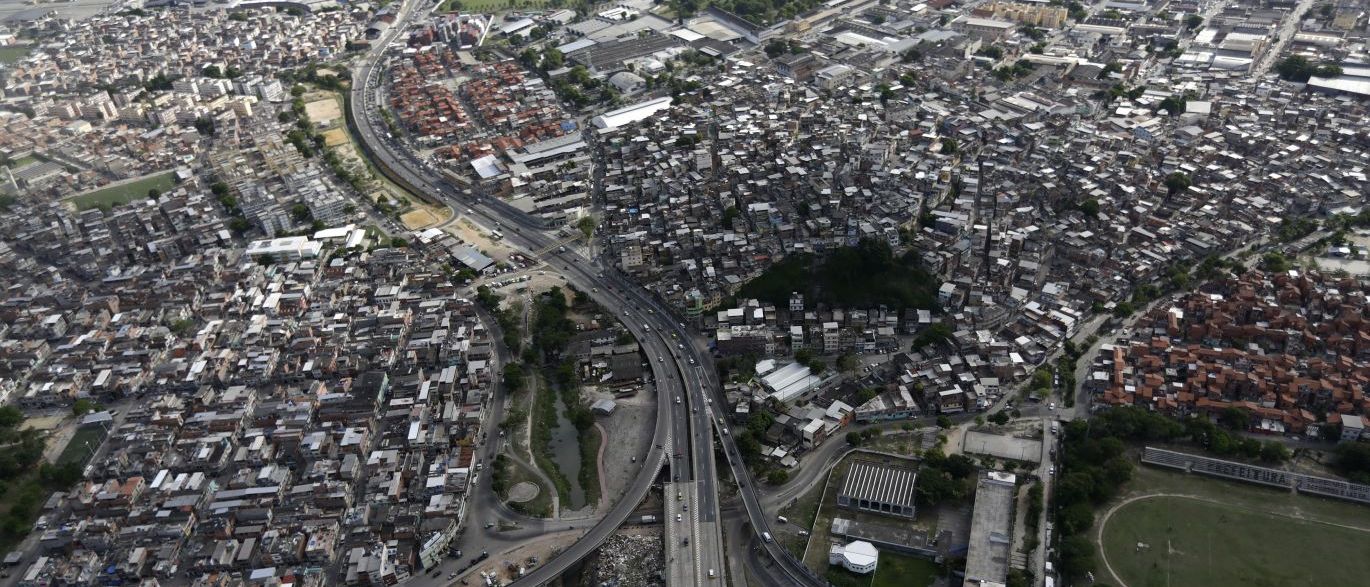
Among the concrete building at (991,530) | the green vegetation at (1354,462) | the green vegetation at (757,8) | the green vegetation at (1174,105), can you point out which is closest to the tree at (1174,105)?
the green vegetation at (1174,105)

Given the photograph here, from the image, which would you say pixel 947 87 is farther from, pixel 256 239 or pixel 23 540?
pixel 23 540

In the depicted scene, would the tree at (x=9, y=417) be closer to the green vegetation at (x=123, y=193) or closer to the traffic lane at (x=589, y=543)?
the green vegetation at (x=123, y=193)

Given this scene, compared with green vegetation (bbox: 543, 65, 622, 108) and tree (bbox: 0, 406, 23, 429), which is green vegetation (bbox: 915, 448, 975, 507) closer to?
tree (bbox: 0, 406, 23, 429)

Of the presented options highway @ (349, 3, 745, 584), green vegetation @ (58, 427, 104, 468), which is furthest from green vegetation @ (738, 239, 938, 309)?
green vegetation @ (58, 427, 104, 468)

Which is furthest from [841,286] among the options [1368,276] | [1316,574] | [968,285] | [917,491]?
[1368,276]

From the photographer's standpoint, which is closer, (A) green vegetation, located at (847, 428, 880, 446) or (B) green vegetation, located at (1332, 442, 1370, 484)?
(B) green vegetation, located at (1332, 442, 1370, 484)

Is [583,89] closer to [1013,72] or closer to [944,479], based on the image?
[1013,72]
